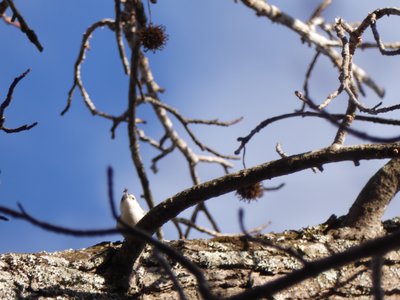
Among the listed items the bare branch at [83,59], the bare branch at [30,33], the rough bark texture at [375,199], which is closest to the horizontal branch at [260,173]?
the rough bark texture at [375,199]

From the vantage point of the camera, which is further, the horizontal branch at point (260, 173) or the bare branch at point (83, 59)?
the bare branch at point (83, 59)

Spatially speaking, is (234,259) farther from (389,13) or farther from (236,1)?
(236,1)

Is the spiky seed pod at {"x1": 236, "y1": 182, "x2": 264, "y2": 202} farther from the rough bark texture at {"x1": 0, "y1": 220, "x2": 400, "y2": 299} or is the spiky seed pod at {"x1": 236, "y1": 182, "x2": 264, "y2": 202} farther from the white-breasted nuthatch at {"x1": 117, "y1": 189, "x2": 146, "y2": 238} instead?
the rough bark texture at {"x1": 0, "y1": 220, "x2": 400, "y2": 299}

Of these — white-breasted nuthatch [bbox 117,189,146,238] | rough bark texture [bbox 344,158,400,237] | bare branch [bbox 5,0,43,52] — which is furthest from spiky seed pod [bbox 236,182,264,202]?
bare branch [bbox 5,0,43,52]

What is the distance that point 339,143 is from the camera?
6.15ft

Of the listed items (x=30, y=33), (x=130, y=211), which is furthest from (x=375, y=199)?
(x=130, y=211)

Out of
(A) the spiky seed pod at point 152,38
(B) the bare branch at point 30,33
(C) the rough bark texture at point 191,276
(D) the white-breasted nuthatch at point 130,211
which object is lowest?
A: (C) the rough bark texture at point 191,276

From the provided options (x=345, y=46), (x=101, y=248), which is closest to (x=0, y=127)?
(x=101, y=248)

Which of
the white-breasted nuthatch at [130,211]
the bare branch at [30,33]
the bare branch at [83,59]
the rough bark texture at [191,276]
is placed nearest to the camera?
the rough bark texture at [191,276]

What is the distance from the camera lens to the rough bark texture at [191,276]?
5.69ft

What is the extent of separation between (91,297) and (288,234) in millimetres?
679

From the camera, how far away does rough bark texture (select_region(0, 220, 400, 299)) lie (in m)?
1.73

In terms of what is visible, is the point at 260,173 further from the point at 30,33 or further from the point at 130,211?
the point at 130,211

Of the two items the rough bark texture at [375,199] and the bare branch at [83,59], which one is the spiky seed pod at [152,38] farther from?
the rough bark texture at [375,199]
